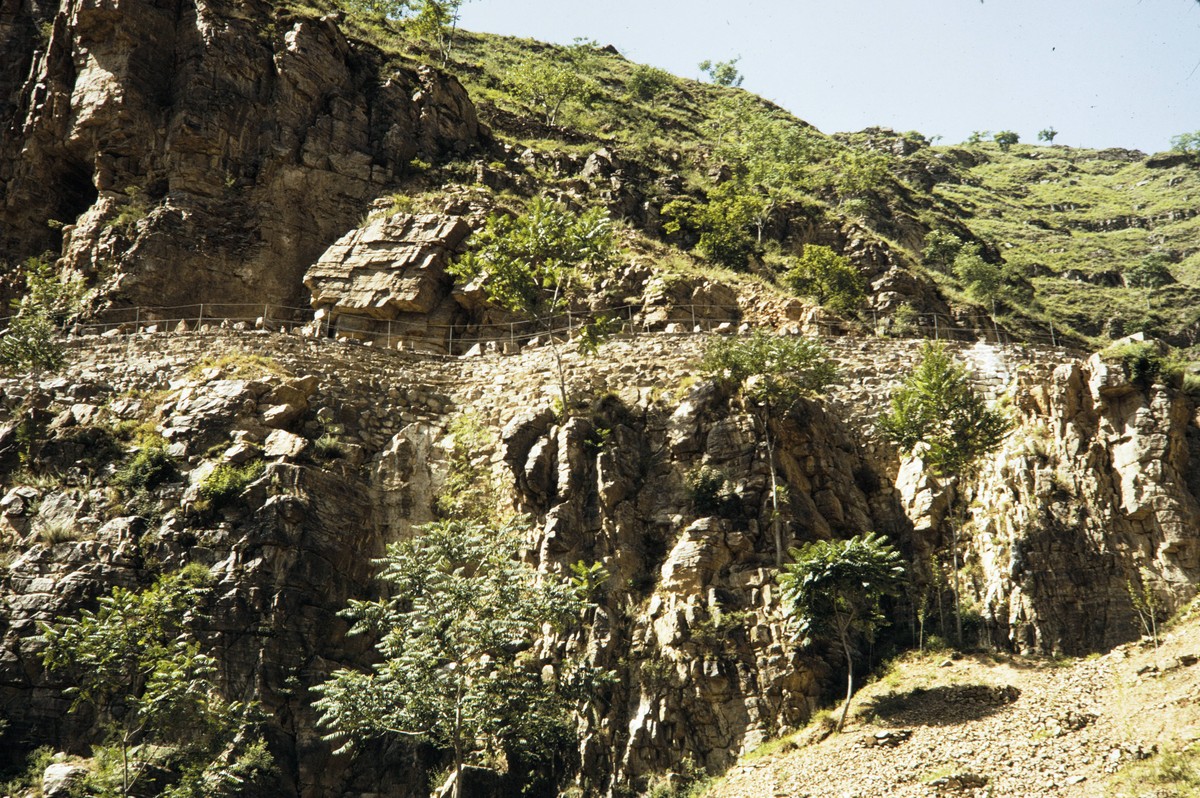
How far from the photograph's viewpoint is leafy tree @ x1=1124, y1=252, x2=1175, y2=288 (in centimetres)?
6112

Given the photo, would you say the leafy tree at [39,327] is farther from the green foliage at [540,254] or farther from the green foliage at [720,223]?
the green foliage at [720,223]

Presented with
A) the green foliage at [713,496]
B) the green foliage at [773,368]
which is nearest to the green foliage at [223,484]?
the green foliage at [713,496]

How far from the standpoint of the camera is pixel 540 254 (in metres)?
32.5

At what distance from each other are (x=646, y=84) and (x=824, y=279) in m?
42.3

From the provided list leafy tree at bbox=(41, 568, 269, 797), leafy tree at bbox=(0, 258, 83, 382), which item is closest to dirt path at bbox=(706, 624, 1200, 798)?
leafy tree at bbox=(41, 568, 269, 797)

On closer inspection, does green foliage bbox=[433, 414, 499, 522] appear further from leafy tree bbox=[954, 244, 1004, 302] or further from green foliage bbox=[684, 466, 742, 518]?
leafy tree bbox=[954, 244, 1004, 302]

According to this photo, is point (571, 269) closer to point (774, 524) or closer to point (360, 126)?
point (774, 524)

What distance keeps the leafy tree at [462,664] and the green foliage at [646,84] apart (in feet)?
202

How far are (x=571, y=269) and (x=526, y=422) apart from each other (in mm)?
6227

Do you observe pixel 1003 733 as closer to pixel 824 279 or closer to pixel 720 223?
pixel 824 279

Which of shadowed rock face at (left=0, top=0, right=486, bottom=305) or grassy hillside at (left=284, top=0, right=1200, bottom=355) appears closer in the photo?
shadowed rock face at (left=0, top=0, right=486, bottom=305)

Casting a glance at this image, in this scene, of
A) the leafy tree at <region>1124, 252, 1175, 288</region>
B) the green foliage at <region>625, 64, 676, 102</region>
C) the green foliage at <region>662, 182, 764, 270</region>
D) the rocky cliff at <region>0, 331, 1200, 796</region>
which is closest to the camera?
the rocky cliff at <region>0, 331, 1200, 796</region>

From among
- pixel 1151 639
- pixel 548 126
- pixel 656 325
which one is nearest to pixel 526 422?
pixel 656 325

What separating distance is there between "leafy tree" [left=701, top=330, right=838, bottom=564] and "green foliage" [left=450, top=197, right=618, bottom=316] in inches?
220
